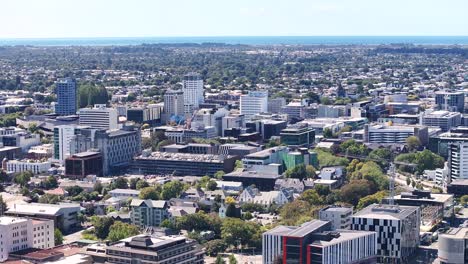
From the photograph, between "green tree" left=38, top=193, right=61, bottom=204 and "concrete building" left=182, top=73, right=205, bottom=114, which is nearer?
"green tree" left=38, top=193, right=61, bottom=204

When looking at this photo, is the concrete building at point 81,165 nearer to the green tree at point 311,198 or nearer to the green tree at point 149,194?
the green tree at point 149,194

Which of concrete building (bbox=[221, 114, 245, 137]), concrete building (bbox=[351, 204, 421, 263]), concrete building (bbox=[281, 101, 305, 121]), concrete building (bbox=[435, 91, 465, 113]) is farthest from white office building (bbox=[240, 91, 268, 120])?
concrete building (bbox=[351, 204, 421, 263])

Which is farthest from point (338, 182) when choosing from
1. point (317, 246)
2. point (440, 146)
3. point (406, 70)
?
point (406, 70)

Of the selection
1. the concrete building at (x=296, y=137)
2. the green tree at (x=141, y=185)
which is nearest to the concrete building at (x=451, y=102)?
the concrete building at (x=296, y=137)

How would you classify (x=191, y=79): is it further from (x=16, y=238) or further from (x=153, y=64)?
(x=153, y=64)

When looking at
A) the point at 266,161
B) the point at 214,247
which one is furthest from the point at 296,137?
the point at 214,247

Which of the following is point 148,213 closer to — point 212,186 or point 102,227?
point 102,227

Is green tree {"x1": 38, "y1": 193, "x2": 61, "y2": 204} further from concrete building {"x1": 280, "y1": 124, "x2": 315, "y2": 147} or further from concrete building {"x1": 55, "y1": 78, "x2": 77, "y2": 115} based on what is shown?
concrete building {"x1": 55, "y1": 78, "x2": 77, "y2": 115}
